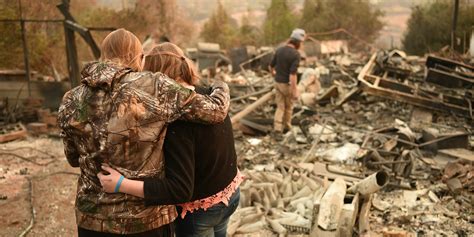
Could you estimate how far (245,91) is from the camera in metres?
12.3

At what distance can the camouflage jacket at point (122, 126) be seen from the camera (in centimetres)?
198

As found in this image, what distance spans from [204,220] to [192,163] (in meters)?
0.48

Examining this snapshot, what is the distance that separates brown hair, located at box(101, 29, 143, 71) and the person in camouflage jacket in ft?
0.16

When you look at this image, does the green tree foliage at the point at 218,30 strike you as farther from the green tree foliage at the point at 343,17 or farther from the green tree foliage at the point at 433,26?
the green tree foliage at the point at 433,26

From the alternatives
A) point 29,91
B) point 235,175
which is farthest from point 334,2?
point 235,175

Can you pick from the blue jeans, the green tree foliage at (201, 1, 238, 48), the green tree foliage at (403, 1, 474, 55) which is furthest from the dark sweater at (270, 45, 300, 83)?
the green tree foliage at (201, 1, 238, 48)

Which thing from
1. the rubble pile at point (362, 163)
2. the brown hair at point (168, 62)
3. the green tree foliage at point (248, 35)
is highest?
the brown hair at point (168, 62)

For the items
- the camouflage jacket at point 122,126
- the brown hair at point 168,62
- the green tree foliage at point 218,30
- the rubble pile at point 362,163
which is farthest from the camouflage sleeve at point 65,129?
the green tree foliage at point 218,30

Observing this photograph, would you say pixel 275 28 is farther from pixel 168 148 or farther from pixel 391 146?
pixel 168 148

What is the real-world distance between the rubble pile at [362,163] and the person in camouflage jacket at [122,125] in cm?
258

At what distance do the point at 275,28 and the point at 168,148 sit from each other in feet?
85.7

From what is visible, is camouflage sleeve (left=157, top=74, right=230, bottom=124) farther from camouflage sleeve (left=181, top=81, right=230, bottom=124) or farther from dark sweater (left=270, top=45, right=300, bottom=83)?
dark sweater (left=270, top=45, right=300, bottom=83)

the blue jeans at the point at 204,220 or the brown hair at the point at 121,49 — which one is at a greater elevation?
the brown hair at the point at 121,49

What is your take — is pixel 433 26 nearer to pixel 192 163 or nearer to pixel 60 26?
pixel 60 26
